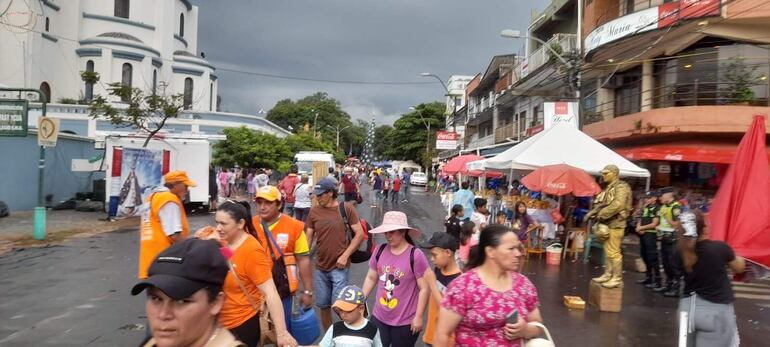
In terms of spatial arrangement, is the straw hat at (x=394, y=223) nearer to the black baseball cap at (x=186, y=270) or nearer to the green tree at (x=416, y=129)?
the black baseball cap at (x=186, y=270)

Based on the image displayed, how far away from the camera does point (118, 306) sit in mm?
7785

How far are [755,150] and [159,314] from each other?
5.07m

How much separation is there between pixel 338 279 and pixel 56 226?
1375 cm

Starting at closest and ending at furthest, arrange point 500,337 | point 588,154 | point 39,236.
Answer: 1. point 500,337
2. point 588,154
3. point 39,236

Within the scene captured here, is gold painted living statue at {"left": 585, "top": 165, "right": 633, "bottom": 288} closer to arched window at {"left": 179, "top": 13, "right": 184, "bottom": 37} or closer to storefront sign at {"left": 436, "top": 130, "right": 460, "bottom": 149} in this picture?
storefront sign at {"left": 436, "top": 130, "right": 460, "bottom": 149}

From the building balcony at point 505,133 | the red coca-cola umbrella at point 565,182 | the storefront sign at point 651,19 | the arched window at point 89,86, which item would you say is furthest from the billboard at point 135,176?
the arched window at point 89,86

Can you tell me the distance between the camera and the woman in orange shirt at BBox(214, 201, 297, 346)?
142 inches

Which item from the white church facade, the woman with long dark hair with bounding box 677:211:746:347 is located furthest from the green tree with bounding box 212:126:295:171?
the woman with long dark hair with bounding box 677:211:746:347

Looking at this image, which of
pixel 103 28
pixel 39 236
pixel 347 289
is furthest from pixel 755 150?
pixel 103 28

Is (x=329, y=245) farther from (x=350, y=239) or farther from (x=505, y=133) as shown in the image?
(x=505, y=133)

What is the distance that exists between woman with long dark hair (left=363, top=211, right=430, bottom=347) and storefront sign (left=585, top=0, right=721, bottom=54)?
1337cm

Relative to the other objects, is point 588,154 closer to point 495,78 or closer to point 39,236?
point 39,236

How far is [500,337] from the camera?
311 centimetres

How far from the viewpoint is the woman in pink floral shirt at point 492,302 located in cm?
309
